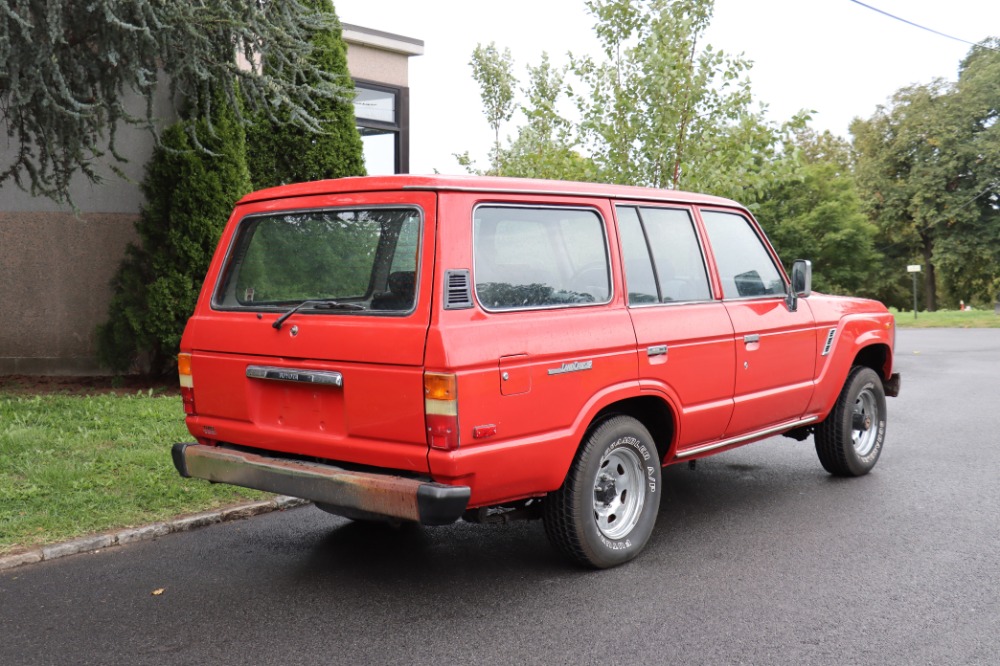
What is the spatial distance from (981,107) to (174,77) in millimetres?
50506

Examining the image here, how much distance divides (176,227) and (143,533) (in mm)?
5713

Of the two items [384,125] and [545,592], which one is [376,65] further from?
[545,592]

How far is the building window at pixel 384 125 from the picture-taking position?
1555 centimetres

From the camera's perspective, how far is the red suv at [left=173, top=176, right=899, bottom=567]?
413 cm

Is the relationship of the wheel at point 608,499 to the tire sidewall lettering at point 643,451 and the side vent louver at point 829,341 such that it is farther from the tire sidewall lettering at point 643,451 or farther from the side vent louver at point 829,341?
the side vent louver at point 829,341

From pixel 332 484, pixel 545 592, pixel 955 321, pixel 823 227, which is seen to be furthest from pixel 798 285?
pixel 823 227

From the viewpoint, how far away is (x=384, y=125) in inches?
621

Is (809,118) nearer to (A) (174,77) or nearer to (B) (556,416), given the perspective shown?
(A) (174,77)

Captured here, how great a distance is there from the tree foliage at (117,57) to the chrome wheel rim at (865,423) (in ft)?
20.3

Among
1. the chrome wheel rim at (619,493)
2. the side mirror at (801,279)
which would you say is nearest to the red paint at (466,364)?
the chrome wheel rim at (619,493)

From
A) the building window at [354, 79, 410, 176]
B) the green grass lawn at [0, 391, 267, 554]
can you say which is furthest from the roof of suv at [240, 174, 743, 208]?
the building window at [354, 79, 410, 176]

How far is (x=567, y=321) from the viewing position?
4.58m

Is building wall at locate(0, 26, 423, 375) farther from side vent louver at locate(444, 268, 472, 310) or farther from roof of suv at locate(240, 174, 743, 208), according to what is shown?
side vent louver at locate(444, 268, 472, 310)

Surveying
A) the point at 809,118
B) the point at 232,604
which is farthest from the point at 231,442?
the point at 809,118
